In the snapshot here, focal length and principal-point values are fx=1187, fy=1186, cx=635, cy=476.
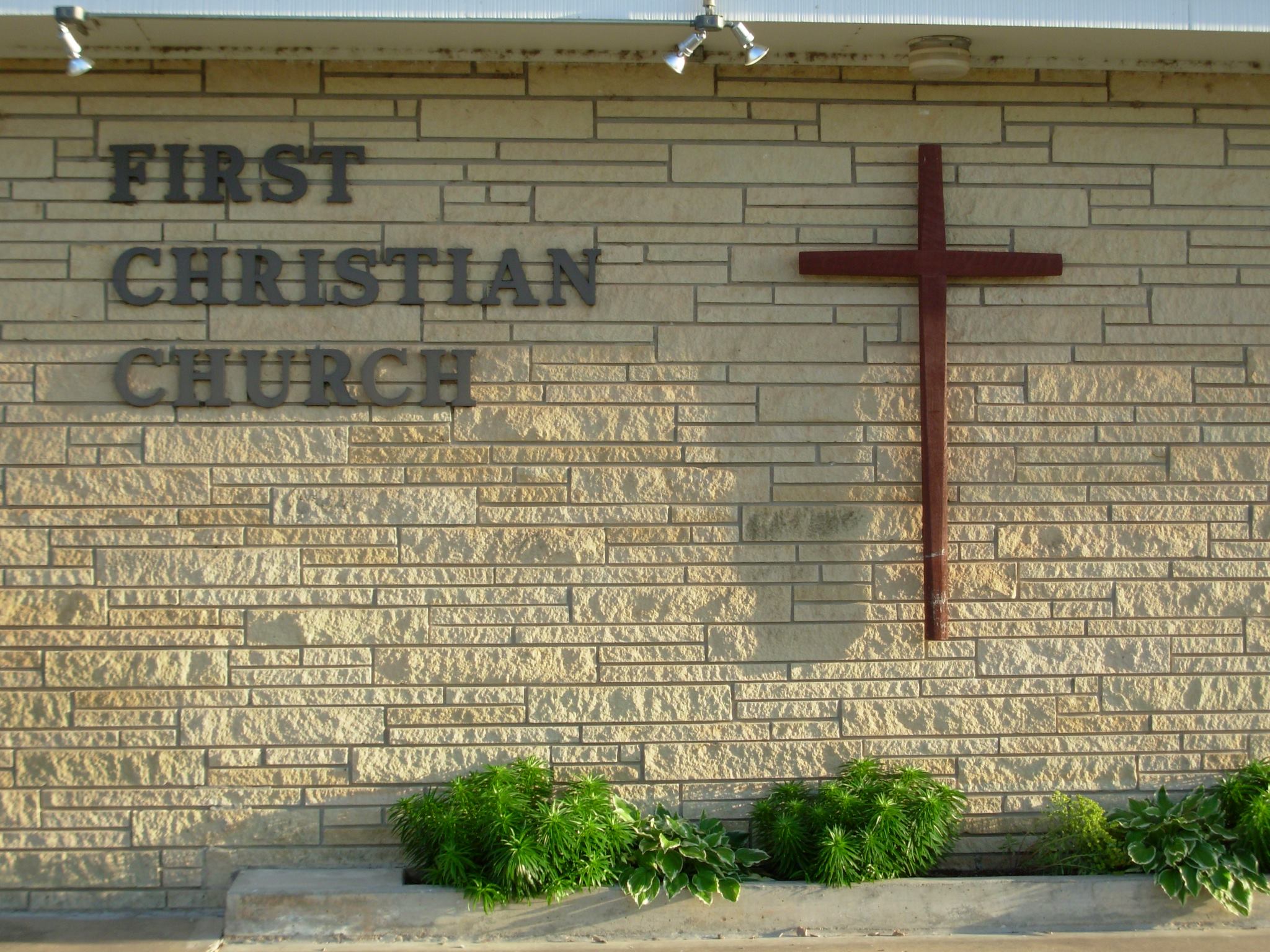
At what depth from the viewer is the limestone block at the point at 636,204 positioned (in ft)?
16.3

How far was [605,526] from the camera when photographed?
16.2 ft

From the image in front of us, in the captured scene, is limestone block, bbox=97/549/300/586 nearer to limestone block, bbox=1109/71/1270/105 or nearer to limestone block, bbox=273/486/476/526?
limestone block, bbox=273/486/476/526

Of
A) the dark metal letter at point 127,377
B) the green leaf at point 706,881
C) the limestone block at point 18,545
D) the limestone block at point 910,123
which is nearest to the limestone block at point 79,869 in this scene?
the limestone block at point 18,545

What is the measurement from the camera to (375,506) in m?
4.88

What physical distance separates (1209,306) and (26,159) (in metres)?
5.01

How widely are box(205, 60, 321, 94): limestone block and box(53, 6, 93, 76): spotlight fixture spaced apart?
55 centimetres

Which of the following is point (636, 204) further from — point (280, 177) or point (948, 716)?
point (948, 716)

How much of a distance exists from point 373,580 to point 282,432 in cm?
71

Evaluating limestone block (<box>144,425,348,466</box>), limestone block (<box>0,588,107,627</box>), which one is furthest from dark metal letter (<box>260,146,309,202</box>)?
limestone block (<box>0,588,107,627</box>)

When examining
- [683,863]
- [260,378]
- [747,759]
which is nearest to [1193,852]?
[747,759]

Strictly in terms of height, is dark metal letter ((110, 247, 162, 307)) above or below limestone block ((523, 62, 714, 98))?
below

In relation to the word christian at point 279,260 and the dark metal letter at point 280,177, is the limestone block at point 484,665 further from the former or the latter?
the dark metal letter at point 280,177

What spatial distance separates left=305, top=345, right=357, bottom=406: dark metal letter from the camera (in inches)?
191

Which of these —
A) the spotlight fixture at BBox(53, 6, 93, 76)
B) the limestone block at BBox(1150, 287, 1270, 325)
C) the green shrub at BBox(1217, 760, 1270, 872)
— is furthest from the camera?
the limestone block at BBox(1150, 287, 1270, 325)
